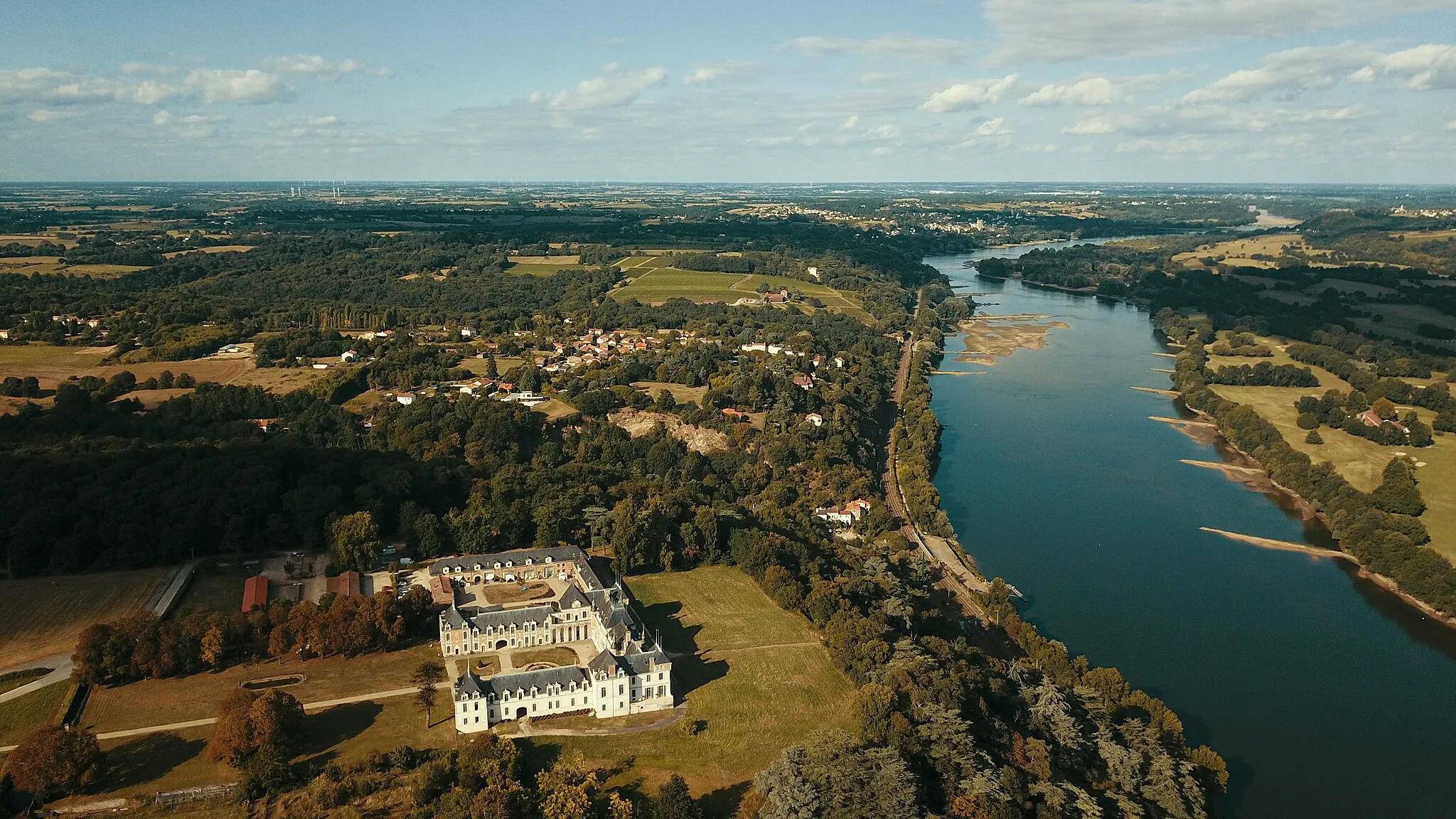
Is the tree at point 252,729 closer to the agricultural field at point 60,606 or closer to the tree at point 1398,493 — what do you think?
the agricultural field at point 60,606

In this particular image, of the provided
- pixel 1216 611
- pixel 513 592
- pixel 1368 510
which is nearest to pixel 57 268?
pixel 513 592

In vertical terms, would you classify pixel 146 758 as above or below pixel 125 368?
below

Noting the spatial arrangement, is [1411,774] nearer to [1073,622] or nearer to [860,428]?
[1073,622]

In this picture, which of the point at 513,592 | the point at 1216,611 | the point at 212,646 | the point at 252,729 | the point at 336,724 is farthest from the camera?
the point at 1216,611

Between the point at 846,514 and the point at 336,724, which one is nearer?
the point at 336,724

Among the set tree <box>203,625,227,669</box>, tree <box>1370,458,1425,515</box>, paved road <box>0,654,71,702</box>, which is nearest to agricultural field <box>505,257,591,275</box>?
paved road <box>0,654,71,702</box>

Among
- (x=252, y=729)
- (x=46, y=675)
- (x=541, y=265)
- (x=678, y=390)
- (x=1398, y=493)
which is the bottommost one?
(x=1398, y=493)

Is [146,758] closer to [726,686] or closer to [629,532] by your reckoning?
[726,686]
